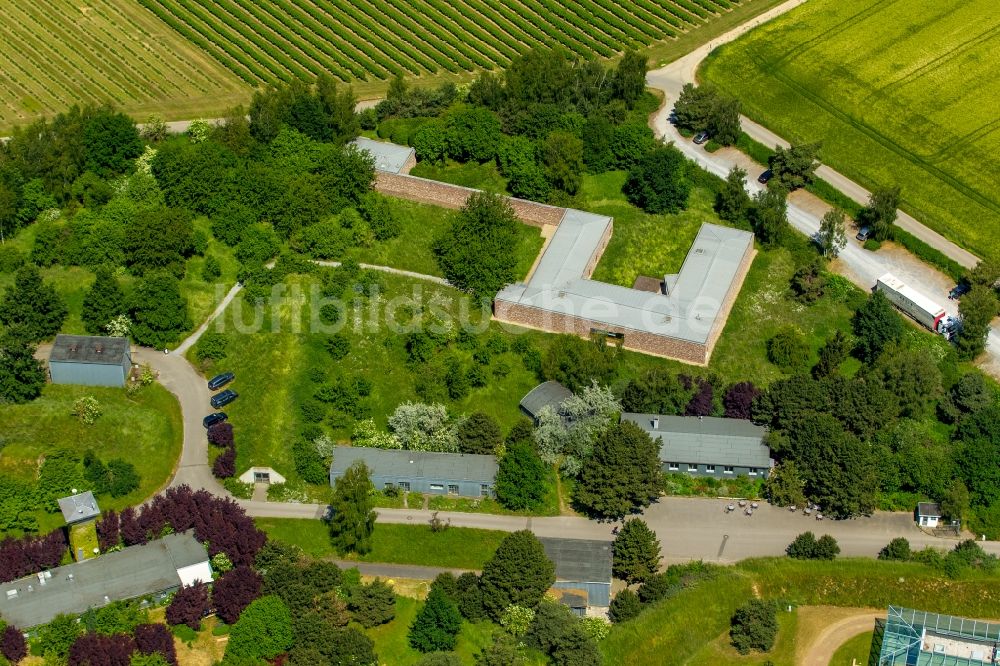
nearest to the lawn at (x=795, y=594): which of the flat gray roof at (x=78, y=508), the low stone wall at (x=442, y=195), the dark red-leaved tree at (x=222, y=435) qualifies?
the dark red-leaved tree at (x=222, y=435)

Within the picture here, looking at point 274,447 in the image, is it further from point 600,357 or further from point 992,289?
point 992,289

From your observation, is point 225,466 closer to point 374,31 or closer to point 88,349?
point 88,349

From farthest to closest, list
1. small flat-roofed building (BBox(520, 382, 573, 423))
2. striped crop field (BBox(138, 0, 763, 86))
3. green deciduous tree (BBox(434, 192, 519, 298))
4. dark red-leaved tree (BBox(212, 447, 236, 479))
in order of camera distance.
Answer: striped crop field (BBox(138, 0, 763, 86)), green deciduous tree (BBox(434, 192, 519, 298)), small flat-roofed building (BBox(520, 382, 573, 423)), dark red-leaved tree (BBox(212, 447, 236, 479))

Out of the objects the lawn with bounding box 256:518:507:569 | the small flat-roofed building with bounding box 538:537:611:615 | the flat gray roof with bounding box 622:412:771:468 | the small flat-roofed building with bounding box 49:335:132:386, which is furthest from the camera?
the small flat-roofed building with bounding box 49:335:132:386

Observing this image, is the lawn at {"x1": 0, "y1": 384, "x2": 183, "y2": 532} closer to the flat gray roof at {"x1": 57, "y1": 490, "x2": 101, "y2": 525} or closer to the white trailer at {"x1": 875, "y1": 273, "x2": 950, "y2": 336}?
the flat gray roof at {"x1": 57, "y1": 490, "x2": 101, "y2": 525}

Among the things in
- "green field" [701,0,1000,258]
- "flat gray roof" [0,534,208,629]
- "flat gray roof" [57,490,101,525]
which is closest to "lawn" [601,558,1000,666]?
"flat gray roof" [0,534,208,629]

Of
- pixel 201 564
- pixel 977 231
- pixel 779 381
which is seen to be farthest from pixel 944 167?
pixel 201 564

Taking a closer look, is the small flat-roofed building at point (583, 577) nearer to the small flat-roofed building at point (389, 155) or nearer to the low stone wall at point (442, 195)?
the low stone wall at point (442, 195)

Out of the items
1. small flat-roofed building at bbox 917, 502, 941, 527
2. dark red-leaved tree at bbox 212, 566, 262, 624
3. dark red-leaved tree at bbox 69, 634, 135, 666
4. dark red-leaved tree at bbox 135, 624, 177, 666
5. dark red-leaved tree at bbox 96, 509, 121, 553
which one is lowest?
dark red-leaved tree at bbox 69, 634, 135, 666
